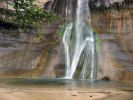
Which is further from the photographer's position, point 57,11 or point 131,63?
point 57,11

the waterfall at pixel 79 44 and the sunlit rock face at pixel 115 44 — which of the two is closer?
the sunlit rock face at pixel 115 44

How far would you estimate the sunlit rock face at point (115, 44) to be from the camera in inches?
880

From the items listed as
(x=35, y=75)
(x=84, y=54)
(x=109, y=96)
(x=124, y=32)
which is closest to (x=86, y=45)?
(x=84, y=54)

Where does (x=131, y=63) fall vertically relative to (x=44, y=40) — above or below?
below

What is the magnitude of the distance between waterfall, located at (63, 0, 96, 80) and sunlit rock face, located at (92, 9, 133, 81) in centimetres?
55

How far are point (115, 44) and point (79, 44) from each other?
2404 millimetres

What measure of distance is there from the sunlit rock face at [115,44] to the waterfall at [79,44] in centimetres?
55

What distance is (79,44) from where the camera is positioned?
24.4 metres

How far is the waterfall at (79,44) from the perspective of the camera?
22766 mm

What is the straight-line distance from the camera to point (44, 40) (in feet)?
78.5

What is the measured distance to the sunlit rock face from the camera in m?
22.4

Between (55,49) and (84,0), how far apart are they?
16.1ft

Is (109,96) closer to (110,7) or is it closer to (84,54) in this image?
(84,54)

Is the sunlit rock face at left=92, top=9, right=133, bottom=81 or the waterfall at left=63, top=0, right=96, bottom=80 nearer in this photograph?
the sunlit rock face at left=92, top=9, right=133, bottom=81
